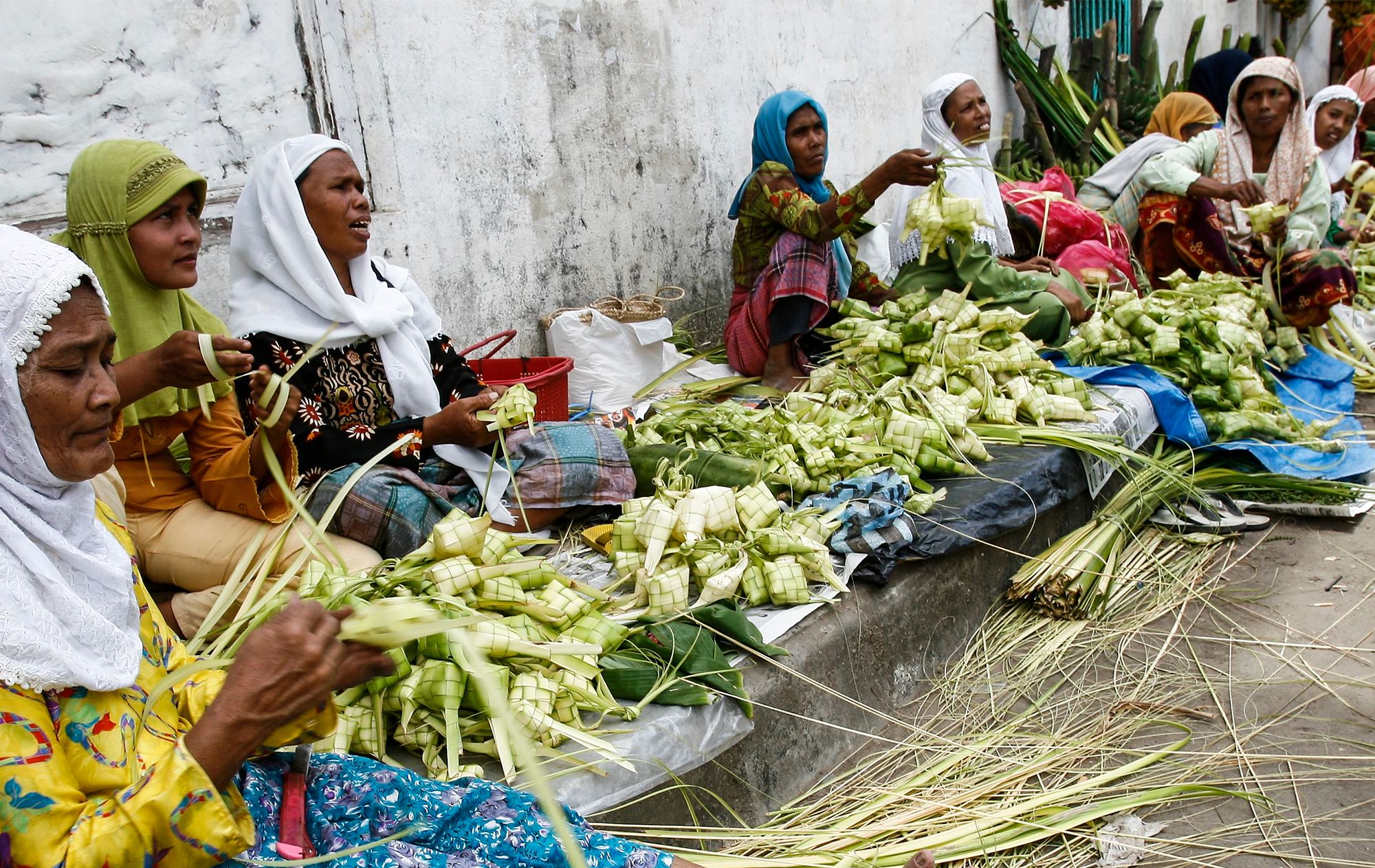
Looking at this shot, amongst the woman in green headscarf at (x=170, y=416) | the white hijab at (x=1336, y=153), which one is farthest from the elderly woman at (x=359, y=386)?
the white hijab at (x=1336, y=153)

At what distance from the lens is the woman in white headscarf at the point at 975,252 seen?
4.84 m

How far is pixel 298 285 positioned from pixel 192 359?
33.6 inches

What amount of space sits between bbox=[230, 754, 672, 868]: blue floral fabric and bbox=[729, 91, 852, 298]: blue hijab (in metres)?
3.72

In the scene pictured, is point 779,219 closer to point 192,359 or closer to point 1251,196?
point 1251,196

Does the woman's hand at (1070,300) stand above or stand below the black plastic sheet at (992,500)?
above

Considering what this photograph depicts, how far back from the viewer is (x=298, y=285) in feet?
9.89

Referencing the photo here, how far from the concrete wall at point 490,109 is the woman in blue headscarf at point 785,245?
0.60 meters

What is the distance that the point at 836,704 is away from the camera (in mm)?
2707

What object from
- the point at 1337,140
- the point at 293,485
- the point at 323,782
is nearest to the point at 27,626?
the point at 323,782

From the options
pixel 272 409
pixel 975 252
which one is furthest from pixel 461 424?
pixel 975 252

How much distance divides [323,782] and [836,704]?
4.73 feet

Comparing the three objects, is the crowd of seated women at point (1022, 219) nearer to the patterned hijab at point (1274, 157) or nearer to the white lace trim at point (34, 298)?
the patterned hijab at point (1274, 157)

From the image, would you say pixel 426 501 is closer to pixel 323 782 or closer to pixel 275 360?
pixel 275 360

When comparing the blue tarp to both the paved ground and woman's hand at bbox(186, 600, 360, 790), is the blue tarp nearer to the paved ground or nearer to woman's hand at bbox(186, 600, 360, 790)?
the paved ground
